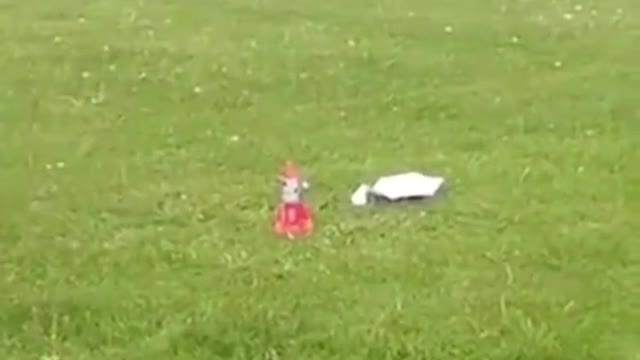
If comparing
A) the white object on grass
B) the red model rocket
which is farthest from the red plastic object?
the white object on grass

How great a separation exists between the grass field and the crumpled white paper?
10 centimetres

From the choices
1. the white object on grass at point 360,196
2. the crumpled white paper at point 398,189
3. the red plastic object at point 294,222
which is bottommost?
the red plastic object at point 294,222

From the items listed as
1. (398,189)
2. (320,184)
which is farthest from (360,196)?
(320,184)

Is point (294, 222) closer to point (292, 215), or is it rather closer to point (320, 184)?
point (292, 215)

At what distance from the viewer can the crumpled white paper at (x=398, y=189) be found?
741cm

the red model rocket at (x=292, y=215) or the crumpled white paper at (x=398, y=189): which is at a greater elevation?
the crumpled white paper at (x=398, y=189)

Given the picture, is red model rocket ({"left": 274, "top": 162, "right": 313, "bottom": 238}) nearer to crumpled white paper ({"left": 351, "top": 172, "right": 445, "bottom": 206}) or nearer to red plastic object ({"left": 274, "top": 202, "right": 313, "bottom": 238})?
red plastic object ({"left": 274, "top": 202, "right": 313, "bottom": 238})

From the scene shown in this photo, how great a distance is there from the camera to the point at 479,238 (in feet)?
23.0

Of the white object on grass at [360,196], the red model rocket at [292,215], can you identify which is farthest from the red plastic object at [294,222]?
the white object on grass at [360,196]

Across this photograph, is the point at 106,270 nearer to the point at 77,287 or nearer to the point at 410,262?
the point at 77,287

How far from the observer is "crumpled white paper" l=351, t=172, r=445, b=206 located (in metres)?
7.41

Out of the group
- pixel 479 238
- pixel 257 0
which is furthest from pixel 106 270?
pixel 257 0

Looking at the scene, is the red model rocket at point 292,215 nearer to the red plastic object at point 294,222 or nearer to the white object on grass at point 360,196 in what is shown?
the red plastic object at point 294,222

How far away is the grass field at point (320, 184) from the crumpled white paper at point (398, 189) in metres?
0.10
